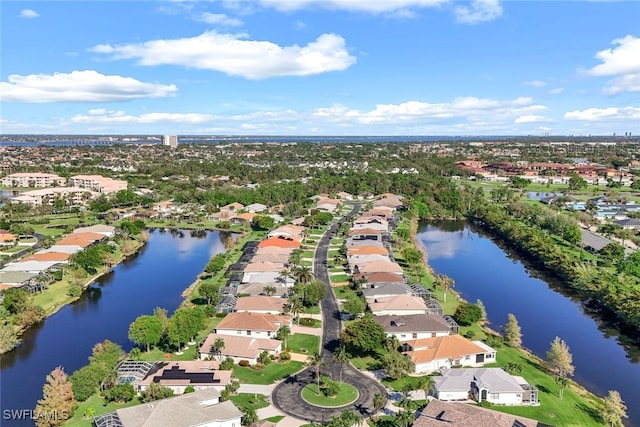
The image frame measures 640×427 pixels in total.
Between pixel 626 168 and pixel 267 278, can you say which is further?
pixel 626 168

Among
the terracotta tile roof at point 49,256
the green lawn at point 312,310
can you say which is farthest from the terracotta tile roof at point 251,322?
the terracotta tile roof at point 49,256

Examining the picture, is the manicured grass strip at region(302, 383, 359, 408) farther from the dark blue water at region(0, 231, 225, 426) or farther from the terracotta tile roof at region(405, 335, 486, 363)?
the dark blue water at region(0, 231, 225, 426)

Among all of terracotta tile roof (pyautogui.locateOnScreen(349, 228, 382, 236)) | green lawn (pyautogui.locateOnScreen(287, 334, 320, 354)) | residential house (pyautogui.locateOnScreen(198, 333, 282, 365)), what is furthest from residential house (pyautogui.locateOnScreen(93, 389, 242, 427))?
terracotta tile roof (pyautogui.locateOnScreen(349, 228, 382, 236))

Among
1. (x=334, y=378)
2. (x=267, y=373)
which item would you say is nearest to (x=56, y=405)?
(x=267, y=373)

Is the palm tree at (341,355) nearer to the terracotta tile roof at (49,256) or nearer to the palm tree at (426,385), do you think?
the palm tree at (426,385)

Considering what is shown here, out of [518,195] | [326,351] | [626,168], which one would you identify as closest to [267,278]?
[326,351]

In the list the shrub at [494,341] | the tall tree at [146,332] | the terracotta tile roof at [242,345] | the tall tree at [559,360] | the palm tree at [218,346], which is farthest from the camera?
the shrub at [494,341]

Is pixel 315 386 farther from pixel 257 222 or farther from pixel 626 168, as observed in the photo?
pixel 626 168
